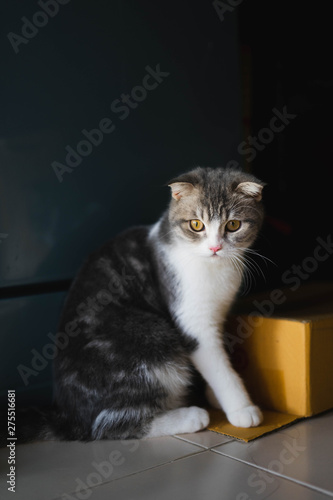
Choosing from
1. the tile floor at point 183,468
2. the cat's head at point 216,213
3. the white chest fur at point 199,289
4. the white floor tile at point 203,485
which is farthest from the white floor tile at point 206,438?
the cat's head at point 216,213

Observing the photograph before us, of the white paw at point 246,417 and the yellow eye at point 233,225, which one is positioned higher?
the yellow eye at point 233,225

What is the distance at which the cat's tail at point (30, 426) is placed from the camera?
4.72ft

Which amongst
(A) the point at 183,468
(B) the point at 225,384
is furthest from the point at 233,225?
(A) the point at 183,468

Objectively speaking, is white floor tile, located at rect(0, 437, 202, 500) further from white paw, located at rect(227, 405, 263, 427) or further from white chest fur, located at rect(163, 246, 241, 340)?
white chest fur, located at rect(163, 246, 241, 340)

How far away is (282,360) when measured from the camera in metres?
1.63

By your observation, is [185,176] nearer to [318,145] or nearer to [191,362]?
[191,362]

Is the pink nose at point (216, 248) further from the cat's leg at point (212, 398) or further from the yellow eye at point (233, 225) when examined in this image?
the cat's leg at point (212, 398)

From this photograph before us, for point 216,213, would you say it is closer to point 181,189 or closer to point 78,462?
point 181,189

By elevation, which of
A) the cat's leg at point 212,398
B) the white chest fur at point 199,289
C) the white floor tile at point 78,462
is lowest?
the white floor tile at point 78,462

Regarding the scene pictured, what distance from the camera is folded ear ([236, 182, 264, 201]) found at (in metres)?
1.52

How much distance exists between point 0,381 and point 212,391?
0.69 m

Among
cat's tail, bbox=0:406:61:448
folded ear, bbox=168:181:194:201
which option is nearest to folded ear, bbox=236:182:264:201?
folded ear, bbox=168:181:194:201

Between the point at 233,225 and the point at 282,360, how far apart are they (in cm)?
47

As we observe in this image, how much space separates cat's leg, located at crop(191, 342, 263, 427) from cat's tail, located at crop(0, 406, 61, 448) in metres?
0.46
